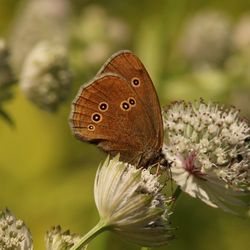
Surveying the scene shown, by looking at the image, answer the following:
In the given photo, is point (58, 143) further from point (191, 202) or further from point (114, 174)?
point (114, 174)

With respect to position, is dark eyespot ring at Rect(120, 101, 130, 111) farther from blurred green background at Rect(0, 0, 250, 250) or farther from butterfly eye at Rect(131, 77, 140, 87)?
blurred green background at Rect(0, 0, 250, 250)

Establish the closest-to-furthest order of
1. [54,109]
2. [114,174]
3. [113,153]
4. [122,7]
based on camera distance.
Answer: [114,174] → [113,153] → [54,109] → [122,7]

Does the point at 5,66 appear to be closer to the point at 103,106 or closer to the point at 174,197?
the point at 103,106

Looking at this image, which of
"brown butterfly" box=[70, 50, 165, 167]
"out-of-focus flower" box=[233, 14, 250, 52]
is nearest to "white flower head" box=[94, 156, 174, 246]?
"brown butterfly" box=[70, 50, 165, 167]

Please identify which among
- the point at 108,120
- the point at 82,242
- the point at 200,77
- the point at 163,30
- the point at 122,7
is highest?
the point at 122,7

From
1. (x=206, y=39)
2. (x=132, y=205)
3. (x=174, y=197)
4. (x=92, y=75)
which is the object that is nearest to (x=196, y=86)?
(x=92, y=75)

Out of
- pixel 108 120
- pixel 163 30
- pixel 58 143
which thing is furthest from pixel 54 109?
pixel 58 143
